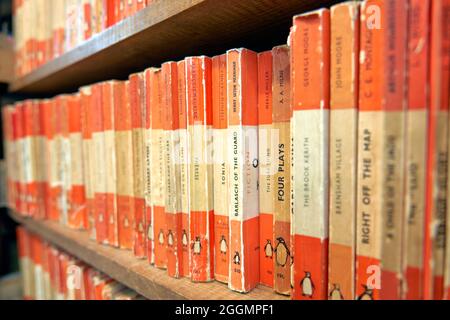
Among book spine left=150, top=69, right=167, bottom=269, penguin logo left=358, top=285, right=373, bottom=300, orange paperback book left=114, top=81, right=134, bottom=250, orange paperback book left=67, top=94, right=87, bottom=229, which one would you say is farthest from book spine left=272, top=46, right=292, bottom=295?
orange paperback book left=67, top=94, right=87, bottom=229

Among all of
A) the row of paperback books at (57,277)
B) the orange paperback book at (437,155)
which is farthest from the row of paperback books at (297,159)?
the row of paperback books at (57,277)

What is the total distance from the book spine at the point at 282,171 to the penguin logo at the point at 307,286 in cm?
5

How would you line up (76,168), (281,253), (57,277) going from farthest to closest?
1. (57,277)
2. (76,168)
3. (281,253)

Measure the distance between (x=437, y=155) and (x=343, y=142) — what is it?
102 millimetres

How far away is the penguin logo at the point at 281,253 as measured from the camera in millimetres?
458

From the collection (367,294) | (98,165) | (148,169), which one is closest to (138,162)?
(148,169)

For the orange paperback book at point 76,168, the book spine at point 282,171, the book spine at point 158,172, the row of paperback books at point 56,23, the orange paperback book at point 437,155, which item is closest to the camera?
the orange paperback book at point 437,155

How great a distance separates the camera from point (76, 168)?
31.5 inches

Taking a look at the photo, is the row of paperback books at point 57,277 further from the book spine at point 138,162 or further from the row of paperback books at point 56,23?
the row of paperback books at point 56,23

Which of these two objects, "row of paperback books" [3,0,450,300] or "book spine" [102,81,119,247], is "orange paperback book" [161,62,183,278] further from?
"book spine" [102,81,119,247]

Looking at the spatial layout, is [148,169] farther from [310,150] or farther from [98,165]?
[310,150]

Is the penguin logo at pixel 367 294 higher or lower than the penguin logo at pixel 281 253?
lower

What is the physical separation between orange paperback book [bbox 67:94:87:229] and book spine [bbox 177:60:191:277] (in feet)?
1.35
